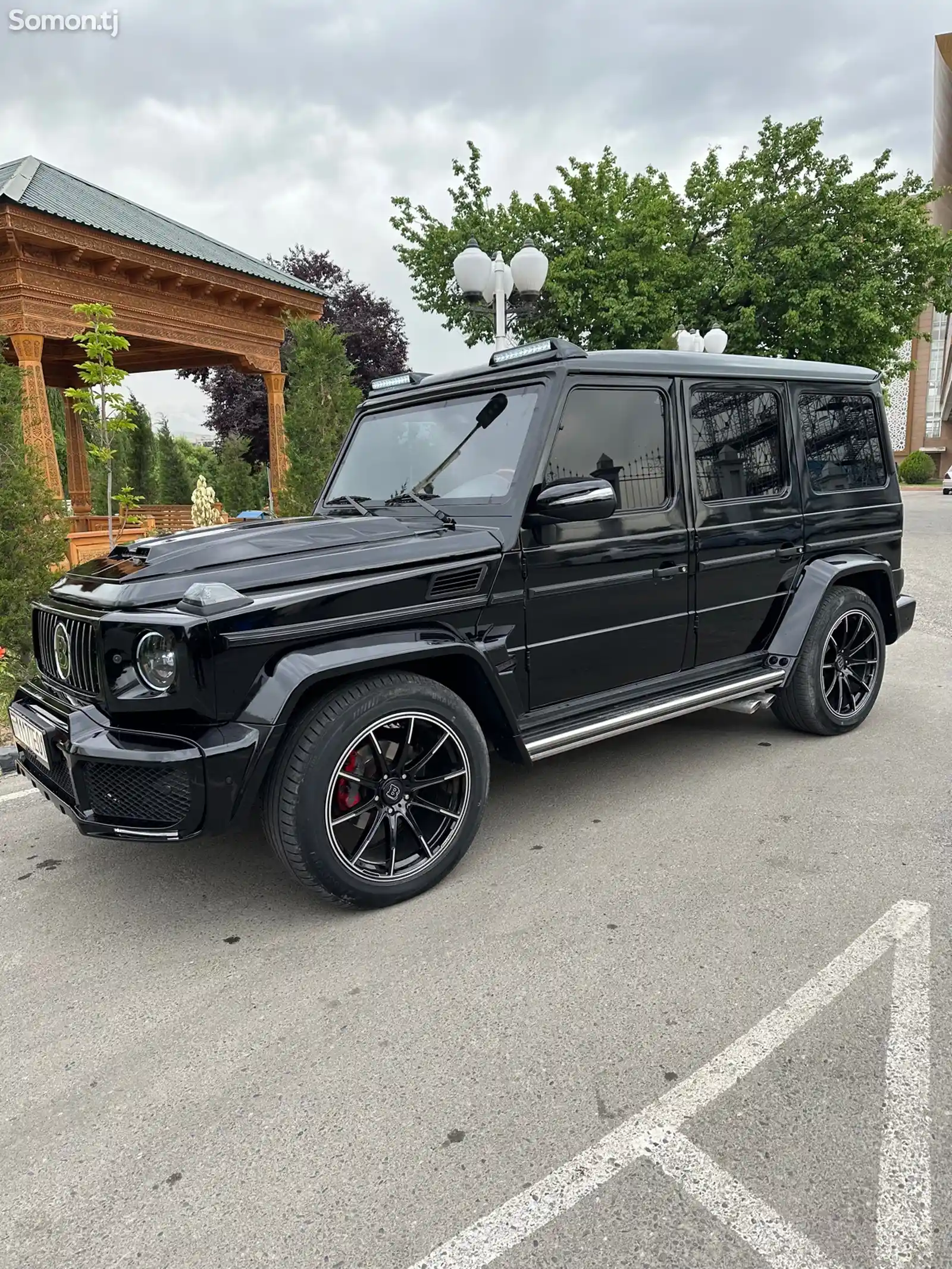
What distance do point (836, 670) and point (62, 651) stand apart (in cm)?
403

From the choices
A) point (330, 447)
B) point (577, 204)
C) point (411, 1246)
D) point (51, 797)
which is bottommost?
point (411, 1246)

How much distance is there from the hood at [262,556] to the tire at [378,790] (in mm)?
443

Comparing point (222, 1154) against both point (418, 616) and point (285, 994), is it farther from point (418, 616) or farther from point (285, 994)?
point (418, 616)

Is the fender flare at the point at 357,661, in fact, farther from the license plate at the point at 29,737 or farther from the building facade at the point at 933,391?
the building facade at the point at 933,391

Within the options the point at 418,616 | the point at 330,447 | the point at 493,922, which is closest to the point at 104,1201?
the point at 493,922

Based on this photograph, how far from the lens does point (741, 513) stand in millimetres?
4102

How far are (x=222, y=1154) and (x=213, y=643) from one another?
1.39m

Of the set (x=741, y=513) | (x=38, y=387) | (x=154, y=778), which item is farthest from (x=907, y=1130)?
(x=38, y=387)

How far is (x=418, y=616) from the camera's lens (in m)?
3.01

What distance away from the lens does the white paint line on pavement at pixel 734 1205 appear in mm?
1569

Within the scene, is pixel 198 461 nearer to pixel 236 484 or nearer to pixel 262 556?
pixel 236 484

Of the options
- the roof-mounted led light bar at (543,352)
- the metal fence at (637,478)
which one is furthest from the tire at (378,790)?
the roof-mounted led light bar at (543,352)

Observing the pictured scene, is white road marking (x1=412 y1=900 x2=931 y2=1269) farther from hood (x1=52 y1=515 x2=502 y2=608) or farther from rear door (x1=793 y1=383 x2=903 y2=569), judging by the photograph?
rear door (x1=793 y1=383 x2=903 y2=569)

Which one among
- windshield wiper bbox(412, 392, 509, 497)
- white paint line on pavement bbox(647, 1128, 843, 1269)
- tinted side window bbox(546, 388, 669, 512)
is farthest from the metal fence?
white paint line on pavement bbox(647, 1128, 843, 1269)
